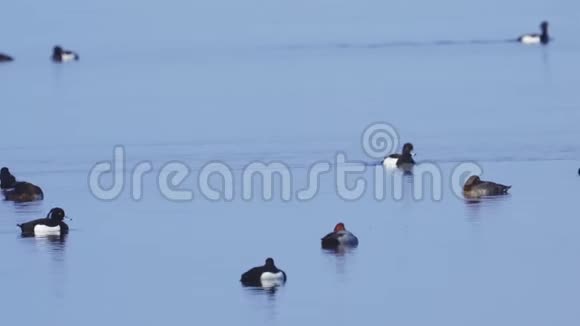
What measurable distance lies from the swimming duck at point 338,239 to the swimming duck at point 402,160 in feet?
25.3

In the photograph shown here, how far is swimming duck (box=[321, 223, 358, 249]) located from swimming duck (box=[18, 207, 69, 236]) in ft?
12.6

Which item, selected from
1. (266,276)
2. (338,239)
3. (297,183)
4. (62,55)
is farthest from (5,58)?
(266,276)

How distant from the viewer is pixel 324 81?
171 ft

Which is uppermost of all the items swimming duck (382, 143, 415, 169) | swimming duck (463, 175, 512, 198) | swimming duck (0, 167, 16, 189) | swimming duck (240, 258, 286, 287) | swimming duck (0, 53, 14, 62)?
swimming duck (0, 53, 14, 62)

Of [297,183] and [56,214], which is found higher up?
[297,183]

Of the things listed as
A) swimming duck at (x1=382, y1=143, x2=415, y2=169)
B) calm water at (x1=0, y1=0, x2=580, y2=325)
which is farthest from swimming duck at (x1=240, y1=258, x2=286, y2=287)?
swimming duck at (x1=382, y1=143, x2=415, y2=169)

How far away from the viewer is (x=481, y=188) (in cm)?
2917

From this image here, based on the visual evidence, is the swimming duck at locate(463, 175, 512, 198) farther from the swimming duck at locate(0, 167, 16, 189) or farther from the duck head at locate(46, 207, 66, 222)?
the swimming duck at locate(0, 167, 16, 189)

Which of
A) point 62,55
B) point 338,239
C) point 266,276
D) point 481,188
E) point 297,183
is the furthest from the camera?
point 62,55

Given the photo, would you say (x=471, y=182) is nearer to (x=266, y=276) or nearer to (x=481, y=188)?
(x=481, y=188)

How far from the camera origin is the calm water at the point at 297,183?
72.5ft

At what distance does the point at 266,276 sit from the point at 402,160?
10.6 m

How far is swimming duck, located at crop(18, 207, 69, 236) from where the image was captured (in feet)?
86.9

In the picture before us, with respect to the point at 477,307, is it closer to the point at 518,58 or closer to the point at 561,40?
the point at 518,58
